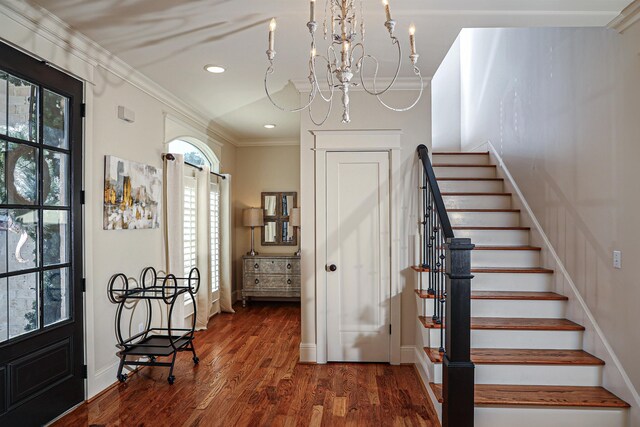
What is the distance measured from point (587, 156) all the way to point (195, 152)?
4.44 metres

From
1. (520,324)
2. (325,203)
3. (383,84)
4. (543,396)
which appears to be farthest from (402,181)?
(543,396)

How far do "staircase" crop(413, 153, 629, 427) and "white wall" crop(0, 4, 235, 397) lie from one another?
2524 millimetres

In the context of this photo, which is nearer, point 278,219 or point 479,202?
point 479,202

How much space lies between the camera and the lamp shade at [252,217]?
21.9 feet

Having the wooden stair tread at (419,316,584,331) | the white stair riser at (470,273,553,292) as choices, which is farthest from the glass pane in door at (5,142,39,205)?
the white stair riser at (470,273,553,292)

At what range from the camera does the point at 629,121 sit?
2.50 metres

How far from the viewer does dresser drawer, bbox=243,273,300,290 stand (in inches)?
257

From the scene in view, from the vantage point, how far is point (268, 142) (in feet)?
22.9

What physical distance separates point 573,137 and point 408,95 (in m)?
1.47

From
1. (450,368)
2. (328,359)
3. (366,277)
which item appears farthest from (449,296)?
(328,359)

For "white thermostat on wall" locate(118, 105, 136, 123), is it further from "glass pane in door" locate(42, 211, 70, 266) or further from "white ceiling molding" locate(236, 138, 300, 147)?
"white ceiling molding" locate(236, 138, 300, 147)

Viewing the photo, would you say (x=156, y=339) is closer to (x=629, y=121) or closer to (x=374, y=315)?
(x=374, y=315)

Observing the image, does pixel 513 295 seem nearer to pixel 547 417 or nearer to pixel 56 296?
pixel 547 417

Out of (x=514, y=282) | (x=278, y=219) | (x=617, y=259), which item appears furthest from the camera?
(x=278, y=219)
